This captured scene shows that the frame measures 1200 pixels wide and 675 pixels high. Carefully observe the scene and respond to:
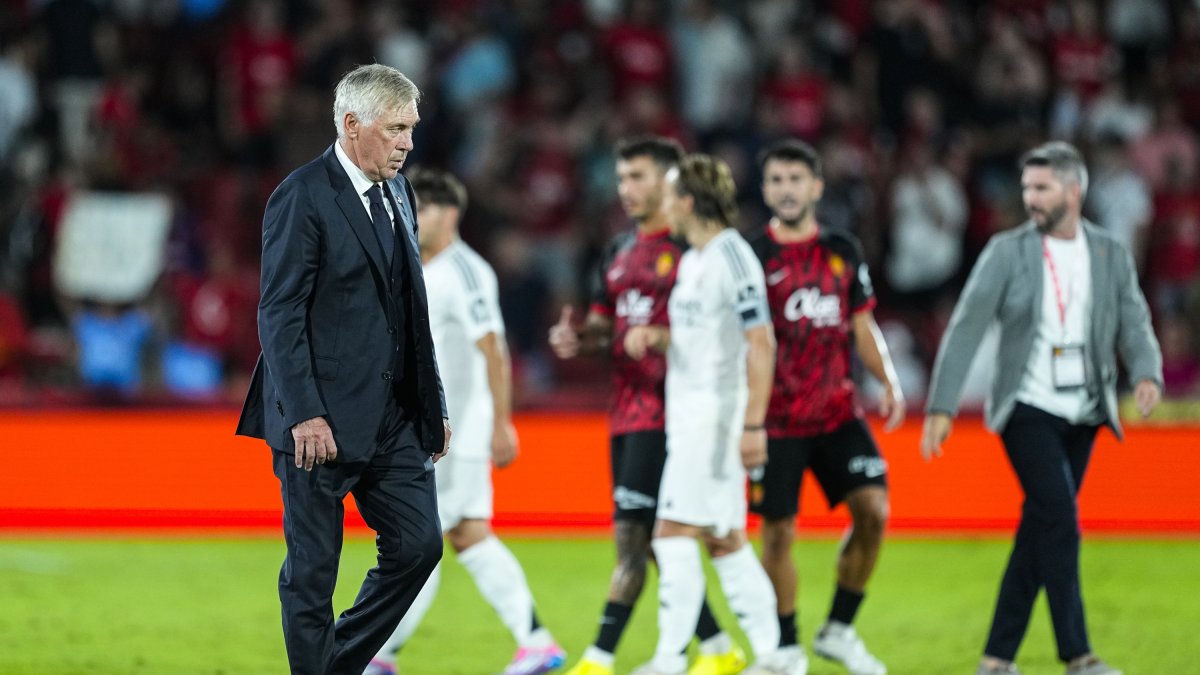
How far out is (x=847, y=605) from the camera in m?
7.80

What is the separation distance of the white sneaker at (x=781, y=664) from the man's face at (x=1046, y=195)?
2.16m

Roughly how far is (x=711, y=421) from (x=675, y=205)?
967 millimetres

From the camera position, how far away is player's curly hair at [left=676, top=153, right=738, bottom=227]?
7.24 meters

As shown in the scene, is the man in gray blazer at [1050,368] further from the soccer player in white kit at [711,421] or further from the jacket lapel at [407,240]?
the jacket lapel at [407,240]

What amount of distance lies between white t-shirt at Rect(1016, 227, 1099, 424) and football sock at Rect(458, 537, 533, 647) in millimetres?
2348

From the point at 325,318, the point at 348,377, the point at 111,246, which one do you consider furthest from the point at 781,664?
the point at 111,246

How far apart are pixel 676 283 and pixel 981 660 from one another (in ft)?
6.87

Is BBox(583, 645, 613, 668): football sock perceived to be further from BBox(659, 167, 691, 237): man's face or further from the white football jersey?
BBox(659, 167, 691, 237): man's face

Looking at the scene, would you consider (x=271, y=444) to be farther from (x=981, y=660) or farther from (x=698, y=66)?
(x=698, y=66)

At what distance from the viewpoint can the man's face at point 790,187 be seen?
7.85 m

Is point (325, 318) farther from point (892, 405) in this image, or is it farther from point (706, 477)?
point (892, 405)

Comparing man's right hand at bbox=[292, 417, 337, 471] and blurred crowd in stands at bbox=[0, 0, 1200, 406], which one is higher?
blurred crowd in stands at bbox=[0, 0, 1200, 406]

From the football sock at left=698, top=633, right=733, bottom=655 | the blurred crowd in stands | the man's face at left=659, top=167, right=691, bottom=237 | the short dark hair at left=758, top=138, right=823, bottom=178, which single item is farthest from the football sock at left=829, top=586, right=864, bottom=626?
the blurred crowd in stands

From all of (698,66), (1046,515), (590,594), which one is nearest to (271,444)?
(1046,515)
